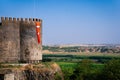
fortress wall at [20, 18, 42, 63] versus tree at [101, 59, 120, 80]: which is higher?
fortress wall at [20, 18, 42, 63]

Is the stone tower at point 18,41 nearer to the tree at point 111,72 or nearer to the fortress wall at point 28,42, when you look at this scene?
the fortress wall at point 28,42

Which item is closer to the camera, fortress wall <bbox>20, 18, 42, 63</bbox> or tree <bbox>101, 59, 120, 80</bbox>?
tree <bbox>101, 59, 120, 80</bbox>

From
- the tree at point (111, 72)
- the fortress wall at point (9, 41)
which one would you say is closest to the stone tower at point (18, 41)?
the fortress wall at point (9, 41)

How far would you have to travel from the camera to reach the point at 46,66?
5419 cm

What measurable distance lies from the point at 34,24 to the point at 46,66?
517 cm

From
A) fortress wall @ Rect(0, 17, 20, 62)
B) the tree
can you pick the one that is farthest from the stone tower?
the tree

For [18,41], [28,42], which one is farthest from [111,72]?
[18,41]

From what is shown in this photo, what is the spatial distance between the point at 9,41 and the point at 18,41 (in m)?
1.10

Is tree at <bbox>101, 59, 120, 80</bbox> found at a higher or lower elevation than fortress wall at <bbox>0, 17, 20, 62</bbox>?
lower

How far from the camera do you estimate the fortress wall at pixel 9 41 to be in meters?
53.8

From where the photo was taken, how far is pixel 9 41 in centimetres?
5406

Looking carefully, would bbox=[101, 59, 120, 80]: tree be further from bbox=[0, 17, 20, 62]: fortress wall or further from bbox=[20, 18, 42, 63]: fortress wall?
bbox=[0, 17, 20, 62]: fortress wall

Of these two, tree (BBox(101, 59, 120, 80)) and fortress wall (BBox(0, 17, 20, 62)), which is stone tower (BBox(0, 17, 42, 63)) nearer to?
fortress wall (BBox(0, 17, 20, 62))

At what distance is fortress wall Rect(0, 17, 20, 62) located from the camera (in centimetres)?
5381
